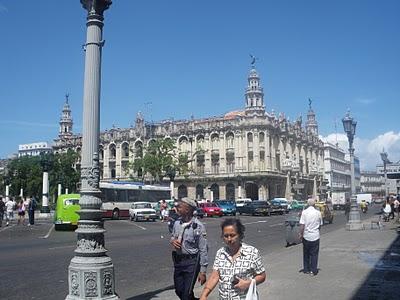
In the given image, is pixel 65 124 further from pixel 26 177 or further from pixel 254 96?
pixel 254 96

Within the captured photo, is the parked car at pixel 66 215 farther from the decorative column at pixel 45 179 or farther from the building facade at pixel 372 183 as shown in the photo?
the building facade at pixel 372 183

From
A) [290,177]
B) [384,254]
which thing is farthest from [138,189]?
[290,177]

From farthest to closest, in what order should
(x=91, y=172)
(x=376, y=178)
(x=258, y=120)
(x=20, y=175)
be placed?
1. (x=376, y=178)
2. (x=20, y=175)
3. (x=258, y=120)
4. (x=91, y=172)

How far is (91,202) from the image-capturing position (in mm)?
6336

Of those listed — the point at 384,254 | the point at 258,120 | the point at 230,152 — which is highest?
the point at 258,120

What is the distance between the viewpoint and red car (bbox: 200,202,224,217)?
44656 mm

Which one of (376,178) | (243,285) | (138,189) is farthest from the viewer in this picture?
(376,178)

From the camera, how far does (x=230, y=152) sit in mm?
77438

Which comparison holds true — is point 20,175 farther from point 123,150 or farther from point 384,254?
point 384,254

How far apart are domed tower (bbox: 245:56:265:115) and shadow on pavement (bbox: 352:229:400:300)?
62339 mm

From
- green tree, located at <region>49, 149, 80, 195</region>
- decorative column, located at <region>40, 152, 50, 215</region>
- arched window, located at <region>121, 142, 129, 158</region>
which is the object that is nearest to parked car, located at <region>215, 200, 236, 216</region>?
decorative column, located at <region>40, 152, 50, 215</region>

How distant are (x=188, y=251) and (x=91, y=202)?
1499 mm

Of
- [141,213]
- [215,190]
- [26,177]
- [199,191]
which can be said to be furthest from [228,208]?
[26,177]

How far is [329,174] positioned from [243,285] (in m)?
124
